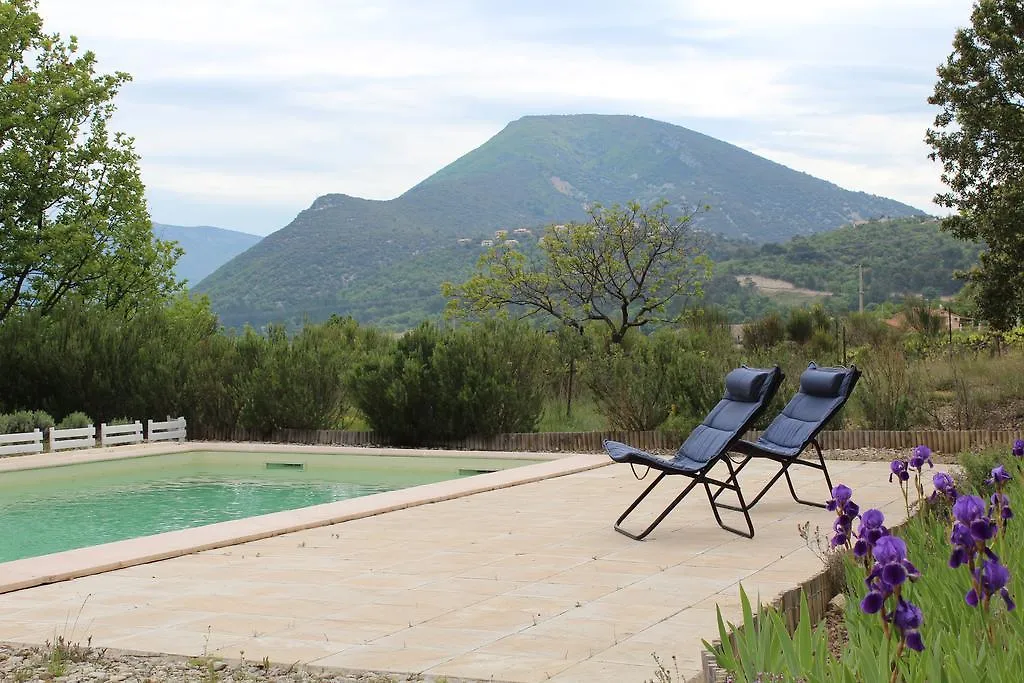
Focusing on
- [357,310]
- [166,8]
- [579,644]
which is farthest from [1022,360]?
[357,310]

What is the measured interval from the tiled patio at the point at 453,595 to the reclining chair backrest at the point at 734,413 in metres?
0.44

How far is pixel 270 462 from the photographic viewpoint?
1178cm

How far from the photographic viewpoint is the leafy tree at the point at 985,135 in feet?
47.6

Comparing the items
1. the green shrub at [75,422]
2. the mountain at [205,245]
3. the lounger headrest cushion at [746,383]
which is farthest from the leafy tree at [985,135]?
the mountain at [205,245]

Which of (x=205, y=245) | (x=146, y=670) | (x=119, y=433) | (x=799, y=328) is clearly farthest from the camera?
(x=205, y=245)

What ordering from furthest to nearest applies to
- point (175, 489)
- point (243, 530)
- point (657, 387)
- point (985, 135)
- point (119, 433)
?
point (985, 135), point (119, 433), point (657, 387), point (175, 489), point (243, 530)

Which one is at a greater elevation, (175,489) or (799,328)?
(799,328)

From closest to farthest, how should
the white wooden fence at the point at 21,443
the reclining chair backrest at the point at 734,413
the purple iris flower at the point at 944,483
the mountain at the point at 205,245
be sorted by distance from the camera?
the purple iris flower at the point at 944,483 → the reclining chair backrest at the point at 734,413 → the white wooden fence at the point at 21,443 → the mountain at the point at 205,245

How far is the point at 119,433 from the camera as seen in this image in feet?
43.5

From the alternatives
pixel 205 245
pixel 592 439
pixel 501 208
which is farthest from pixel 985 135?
pixel 205 245

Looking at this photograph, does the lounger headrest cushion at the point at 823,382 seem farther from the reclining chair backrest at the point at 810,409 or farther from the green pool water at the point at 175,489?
the green pool water at the point at 175,489

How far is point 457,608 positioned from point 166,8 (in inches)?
381

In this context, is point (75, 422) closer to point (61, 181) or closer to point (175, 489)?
point (175, 489)

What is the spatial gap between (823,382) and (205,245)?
15580 cm
